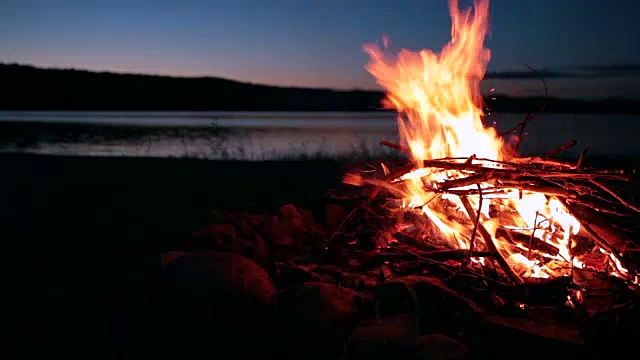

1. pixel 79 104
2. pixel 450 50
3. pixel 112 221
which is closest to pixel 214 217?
pixel 112 221

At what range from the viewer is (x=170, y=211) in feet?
20.3

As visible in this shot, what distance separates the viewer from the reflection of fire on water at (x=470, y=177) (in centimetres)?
376

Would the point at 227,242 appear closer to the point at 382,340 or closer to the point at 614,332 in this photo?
the point at 382,340

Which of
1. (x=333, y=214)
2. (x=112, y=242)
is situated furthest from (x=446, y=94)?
(x=112, y=242)

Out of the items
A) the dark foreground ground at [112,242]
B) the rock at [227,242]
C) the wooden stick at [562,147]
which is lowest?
the dark foreground ground at [112,242]

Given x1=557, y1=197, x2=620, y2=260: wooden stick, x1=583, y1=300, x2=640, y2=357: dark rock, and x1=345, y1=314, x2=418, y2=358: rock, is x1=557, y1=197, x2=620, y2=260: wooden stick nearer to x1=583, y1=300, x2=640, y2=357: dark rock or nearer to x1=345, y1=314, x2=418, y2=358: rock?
x1=583, y1=300, x2=640, y2=357: dark rock

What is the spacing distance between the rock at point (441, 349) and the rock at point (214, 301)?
87cm

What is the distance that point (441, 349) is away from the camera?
2918 millimetres

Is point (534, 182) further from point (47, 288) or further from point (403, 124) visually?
point (47, 288)

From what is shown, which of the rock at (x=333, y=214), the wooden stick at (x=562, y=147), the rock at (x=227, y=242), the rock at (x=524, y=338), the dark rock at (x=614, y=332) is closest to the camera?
the rock at (x=524, y=338)

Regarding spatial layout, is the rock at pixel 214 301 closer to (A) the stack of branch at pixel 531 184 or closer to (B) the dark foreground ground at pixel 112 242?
(B) the dark foreground ground at pixel 112 242

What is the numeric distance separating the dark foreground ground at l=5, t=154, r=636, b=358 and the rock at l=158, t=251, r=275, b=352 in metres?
0.02

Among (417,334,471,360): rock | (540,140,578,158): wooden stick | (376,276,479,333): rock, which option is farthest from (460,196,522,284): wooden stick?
(540,140,578,158): wooden stick

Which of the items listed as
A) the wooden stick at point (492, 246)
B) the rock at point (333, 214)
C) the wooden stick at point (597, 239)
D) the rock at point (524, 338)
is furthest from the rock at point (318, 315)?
the rock at point (333, 214)
